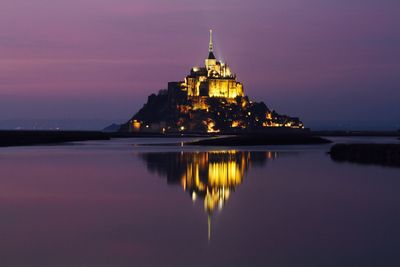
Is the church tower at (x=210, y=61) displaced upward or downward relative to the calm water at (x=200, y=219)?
upward

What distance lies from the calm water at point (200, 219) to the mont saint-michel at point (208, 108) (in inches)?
4466

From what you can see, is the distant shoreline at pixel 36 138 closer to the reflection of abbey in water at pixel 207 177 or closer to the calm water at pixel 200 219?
the reflection of abbey in water at pixel 207 177

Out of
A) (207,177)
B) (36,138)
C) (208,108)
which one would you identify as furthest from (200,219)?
(208,108)

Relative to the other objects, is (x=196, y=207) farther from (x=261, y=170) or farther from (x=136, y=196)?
(x=261, y=170)

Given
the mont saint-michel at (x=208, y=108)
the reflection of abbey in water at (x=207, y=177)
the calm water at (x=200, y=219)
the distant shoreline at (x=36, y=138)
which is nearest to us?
the calm water at (x=200, y=219)

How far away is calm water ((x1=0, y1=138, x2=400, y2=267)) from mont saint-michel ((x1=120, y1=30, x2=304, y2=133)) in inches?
4466

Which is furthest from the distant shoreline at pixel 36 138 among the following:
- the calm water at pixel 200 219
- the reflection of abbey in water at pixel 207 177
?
the calm water at pixel 200 219

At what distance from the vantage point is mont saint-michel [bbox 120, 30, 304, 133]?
473 feet

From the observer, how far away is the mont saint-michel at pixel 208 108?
14412 centimetres

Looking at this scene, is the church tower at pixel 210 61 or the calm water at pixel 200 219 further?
the church tower at pixel 210 61

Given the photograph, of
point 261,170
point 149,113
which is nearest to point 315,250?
point 261,170

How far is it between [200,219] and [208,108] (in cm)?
12846

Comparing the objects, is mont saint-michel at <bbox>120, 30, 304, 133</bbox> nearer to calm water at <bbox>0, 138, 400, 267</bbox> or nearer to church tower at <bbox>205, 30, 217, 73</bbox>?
church tower at <bbox>205, 30, 217, 73</bbox>

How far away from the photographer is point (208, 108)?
145 meters
